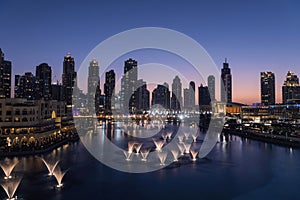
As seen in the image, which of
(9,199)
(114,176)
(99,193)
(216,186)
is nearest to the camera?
(9,199)

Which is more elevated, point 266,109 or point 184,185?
point 266,109

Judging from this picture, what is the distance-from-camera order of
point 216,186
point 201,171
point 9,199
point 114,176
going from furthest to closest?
point 201,171 → point 114,176 → point 216,186 → point 9,199

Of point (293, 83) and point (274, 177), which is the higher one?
point (293, 83)

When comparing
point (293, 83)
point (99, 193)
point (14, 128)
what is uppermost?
point (293, 83)

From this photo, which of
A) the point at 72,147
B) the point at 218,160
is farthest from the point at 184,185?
the point at 72,147

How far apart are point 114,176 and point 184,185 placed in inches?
154

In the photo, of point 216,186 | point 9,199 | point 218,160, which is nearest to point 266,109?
point 218,160

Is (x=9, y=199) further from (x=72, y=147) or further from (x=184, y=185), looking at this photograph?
(x=72, y=147)

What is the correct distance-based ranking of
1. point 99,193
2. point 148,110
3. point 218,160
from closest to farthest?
point 99,193 → point 218,160 → point 148,110

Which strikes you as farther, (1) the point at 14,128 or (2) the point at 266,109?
(2) the point at 266,109

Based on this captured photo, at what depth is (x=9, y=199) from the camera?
1021 centimetres

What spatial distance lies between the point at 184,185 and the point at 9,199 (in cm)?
759

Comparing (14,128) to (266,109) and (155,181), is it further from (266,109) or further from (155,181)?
(266,109)

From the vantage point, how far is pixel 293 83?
10431 centimetres
